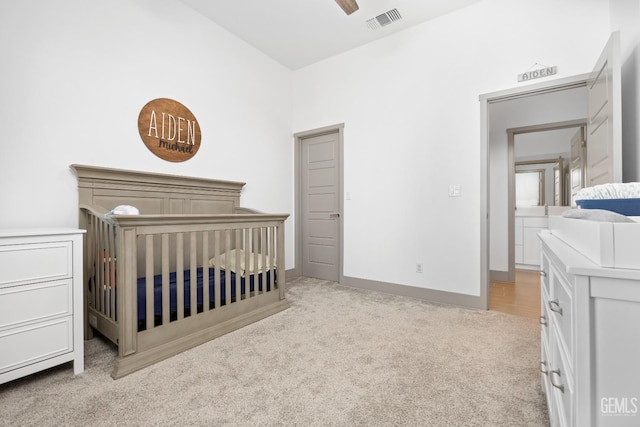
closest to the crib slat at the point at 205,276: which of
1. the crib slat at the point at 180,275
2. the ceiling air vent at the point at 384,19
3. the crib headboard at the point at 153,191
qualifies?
the crib slat at the point at 180,275

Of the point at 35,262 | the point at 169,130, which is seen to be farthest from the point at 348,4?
the point at 35,262

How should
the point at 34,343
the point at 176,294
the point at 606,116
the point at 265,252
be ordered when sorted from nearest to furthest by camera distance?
the point at 34,343 → the point at 606,116 → the point at 176,294 → the point at 265,252

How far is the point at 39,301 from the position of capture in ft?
4.89

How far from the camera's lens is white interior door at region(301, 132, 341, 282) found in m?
3.72

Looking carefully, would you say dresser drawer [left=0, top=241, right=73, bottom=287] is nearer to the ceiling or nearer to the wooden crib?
the wooden crib

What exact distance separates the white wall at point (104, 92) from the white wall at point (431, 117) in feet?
4.23

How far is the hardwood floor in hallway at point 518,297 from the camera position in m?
2.64

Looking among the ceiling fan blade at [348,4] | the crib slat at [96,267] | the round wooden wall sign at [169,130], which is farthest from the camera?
the round wooden wall sign at [169,130]

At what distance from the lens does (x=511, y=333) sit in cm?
213

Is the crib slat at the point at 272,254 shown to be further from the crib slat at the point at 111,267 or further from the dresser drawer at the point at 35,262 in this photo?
the dresser drawer at the point at 35,262

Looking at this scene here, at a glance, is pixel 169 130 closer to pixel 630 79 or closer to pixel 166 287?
pixel 166 287

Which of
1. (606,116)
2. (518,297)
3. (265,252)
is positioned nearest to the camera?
(606,116)

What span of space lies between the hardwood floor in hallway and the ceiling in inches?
115

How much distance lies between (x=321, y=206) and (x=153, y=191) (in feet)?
6.64
